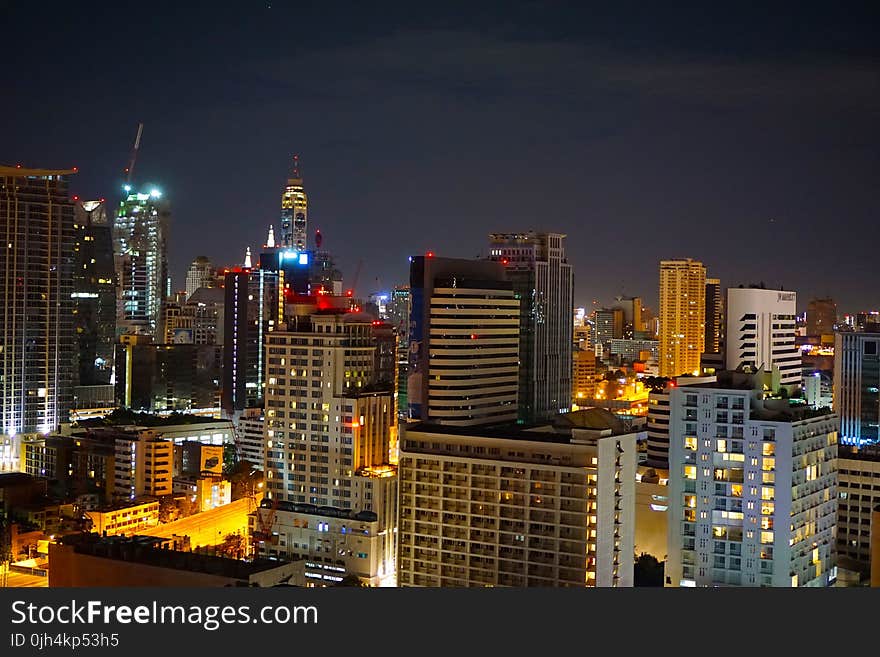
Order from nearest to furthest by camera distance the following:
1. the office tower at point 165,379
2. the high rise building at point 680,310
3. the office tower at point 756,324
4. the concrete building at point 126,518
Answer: the concrete building at point 126,518 → the office tower at point 756,324 → the office tower at point 165,379 → the high rise building at point 680,310

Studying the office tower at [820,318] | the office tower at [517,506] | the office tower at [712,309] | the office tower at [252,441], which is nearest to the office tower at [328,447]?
A: the office tower at [517,506]

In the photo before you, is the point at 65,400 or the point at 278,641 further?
the point at 65,400

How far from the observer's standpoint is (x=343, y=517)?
10133mm

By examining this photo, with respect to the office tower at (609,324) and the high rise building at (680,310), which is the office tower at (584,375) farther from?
the office tower at (609,324)

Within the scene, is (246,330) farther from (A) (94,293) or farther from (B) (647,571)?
(B) (647,571)

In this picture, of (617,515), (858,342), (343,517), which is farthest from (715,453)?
(858,342)

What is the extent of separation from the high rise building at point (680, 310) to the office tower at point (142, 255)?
12.9 meters

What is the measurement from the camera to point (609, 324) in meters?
31.8

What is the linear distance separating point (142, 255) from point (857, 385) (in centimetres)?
2072

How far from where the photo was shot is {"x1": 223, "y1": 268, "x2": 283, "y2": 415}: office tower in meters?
21.1

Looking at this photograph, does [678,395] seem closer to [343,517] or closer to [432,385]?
[343,517]

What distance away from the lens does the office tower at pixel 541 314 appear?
1802cm

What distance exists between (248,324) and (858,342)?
11.2 metres

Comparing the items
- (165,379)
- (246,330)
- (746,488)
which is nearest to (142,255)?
(165,379)
